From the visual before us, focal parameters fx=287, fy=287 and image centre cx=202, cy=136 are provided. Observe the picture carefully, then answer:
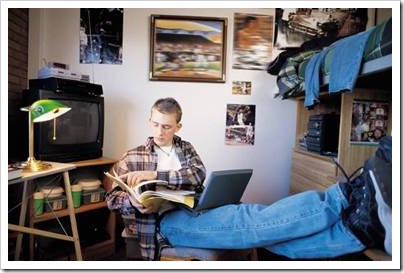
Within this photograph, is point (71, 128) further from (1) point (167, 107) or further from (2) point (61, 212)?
(1) point (167, 107)

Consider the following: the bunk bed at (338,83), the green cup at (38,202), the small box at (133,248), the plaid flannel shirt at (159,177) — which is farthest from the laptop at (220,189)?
the green cup at (38,202)

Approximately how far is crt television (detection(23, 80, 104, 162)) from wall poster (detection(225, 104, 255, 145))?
760 millimetres

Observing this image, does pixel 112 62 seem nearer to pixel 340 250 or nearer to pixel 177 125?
pixel 177 125

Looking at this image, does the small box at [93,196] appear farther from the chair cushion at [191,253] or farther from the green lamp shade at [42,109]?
the chair cushion at [191,253]

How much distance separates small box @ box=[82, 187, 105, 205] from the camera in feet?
4.91

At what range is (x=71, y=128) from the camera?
147 cm

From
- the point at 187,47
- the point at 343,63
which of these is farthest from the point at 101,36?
the point at 343,63

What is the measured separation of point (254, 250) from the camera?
99 cm

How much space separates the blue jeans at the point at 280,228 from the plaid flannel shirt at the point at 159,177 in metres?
0.06

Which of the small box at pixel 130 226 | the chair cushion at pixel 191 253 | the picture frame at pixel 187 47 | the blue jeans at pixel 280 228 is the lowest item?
the chair cushion at pixel 191 253

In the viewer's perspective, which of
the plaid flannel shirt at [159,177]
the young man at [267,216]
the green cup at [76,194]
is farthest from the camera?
the green cup at [76,194]

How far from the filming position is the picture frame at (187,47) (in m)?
1.72

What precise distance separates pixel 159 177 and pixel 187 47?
964mm

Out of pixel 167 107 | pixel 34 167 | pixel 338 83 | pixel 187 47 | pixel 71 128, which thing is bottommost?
pixel 34 167
